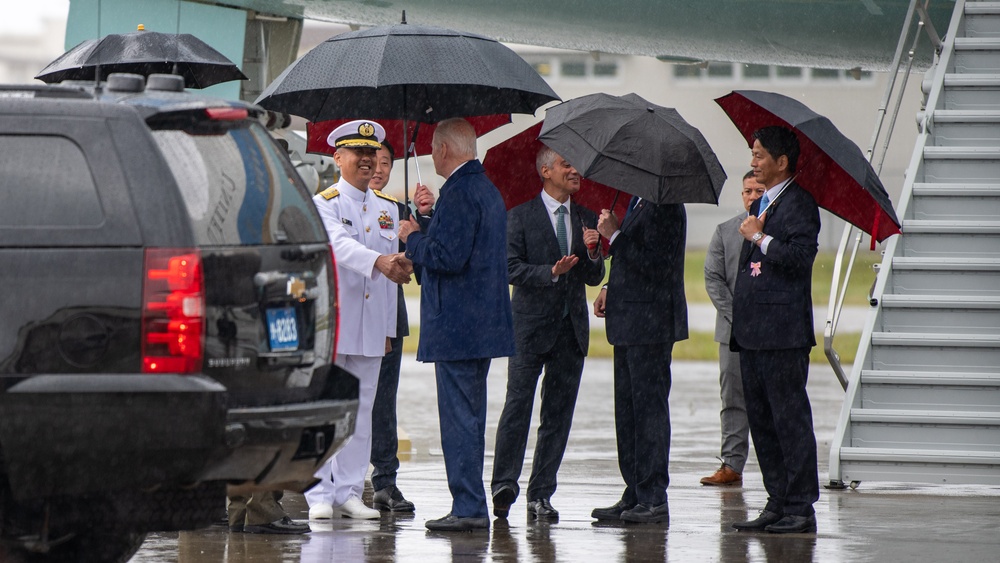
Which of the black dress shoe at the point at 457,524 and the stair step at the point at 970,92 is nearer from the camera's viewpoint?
the black dress shoe at the point at 457,524

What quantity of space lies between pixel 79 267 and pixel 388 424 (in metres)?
3.90

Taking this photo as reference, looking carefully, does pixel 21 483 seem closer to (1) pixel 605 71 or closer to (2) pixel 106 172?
(2) pixel 106 172

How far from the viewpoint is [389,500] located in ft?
26.8

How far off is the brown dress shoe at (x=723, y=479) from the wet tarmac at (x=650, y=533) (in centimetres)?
9

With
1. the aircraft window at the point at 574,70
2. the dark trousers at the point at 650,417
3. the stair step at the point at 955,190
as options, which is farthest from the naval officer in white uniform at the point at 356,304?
the aircraft window at the point at 574,70

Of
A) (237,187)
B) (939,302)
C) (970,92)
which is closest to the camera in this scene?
(237,187)

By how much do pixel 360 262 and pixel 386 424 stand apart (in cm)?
149

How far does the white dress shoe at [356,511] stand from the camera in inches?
304

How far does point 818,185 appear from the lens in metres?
7.38

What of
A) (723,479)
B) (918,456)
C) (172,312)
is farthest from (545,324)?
(172,312)

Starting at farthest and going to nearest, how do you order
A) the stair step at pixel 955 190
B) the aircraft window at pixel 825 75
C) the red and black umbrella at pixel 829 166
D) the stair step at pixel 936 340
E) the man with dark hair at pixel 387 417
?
the aircraft window at pixel 825 75
the stair step at pixel 955 190
the stair step at pixel 936 340
the man with dark hair at pixel 387 417
the red and black umbrella at pixel 829 166

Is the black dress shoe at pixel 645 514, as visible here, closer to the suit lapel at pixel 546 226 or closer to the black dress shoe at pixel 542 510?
the black dress shoe at pixel 542 510

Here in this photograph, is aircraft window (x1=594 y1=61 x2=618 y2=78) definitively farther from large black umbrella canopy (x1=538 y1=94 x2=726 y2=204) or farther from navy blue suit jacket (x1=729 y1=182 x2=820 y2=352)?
navy blue suit jacket (x1=729 y1=182 x2=820 y2=352)

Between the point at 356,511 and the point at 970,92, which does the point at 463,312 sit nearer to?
the point at 356,511
